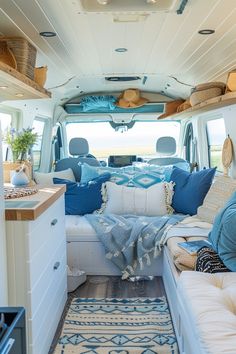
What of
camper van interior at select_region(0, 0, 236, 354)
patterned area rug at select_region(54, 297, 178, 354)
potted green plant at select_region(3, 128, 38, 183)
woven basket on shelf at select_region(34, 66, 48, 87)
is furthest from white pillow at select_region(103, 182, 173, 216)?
woven basket on shelf at select_region(34, 66, 48, 87)

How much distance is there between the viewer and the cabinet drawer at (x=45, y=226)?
6.07 ft

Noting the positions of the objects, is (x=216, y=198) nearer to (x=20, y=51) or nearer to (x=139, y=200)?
(x=139, y=200)

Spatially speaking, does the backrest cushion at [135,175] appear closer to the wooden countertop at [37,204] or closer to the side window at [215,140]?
the side window at [215,140]

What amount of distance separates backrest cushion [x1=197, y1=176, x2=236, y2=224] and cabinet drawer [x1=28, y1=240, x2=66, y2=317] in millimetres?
1308

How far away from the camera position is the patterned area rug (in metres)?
2.22

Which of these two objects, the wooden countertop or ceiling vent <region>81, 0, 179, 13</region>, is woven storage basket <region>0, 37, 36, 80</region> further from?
the wooden countertop

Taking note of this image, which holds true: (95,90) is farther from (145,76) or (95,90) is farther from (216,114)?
(216,114)

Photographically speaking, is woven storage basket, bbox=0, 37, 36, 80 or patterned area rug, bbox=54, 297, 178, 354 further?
woven storage basket, bbox=0, 37, 36, 80

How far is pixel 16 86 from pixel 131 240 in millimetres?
1587

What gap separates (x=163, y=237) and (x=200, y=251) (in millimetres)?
816

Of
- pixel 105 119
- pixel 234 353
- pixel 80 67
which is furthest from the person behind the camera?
pixel 105 119

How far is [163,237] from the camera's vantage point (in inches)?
123

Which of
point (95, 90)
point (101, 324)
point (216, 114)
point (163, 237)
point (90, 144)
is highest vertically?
point (95, 90)

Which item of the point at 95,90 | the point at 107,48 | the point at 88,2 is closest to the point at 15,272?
the point at 88,2
